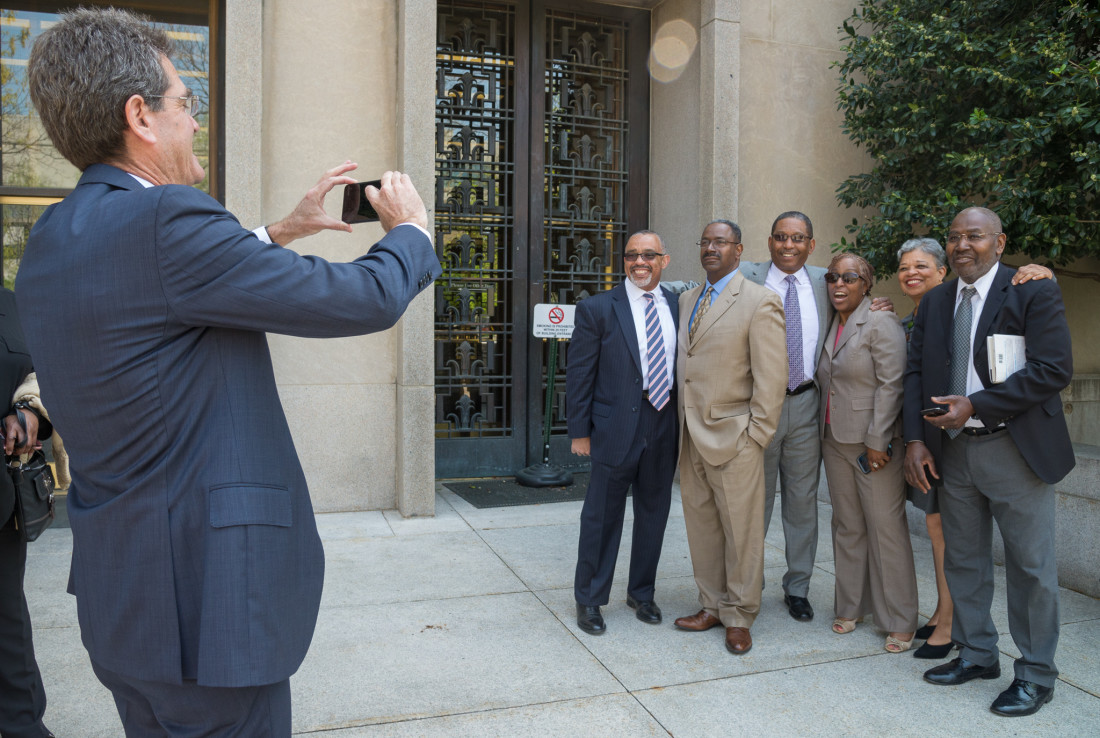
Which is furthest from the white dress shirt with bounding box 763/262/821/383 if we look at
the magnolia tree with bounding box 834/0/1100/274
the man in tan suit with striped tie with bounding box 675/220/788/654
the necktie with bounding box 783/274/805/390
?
the magnolia tree with bounding box 834/0/1100/274

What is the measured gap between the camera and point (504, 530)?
6137 mm

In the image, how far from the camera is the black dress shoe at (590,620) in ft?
14.0

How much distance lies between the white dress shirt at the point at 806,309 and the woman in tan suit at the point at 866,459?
12 centimetres

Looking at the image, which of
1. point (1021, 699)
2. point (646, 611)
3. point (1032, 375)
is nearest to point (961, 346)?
point (1032, 375)

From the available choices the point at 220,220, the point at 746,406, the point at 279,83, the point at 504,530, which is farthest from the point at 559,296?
the point at 220,220

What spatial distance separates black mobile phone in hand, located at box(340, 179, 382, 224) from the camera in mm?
1910

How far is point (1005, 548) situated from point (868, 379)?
1.04 m

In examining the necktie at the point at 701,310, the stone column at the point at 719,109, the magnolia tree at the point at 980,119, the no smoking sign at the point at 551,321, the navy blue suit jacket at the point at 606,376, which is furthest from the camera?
the no smoking sign at the point at 551,321

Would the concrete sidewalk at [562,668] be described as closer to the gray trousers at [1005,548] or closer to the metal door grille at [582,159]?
the gray trousers at [1005,548]

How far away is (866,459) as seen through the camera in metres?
4.23

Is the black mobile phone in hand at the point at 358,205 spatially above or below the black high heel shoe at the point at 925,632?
above

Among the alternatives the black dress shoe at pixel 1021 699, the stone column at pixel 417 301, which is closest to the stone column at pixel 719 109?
the stone column at pixel 417 301

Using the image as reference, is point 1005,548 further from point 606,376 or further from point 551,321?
point 551,321

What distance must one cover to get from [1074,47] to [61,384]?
6401 mm
